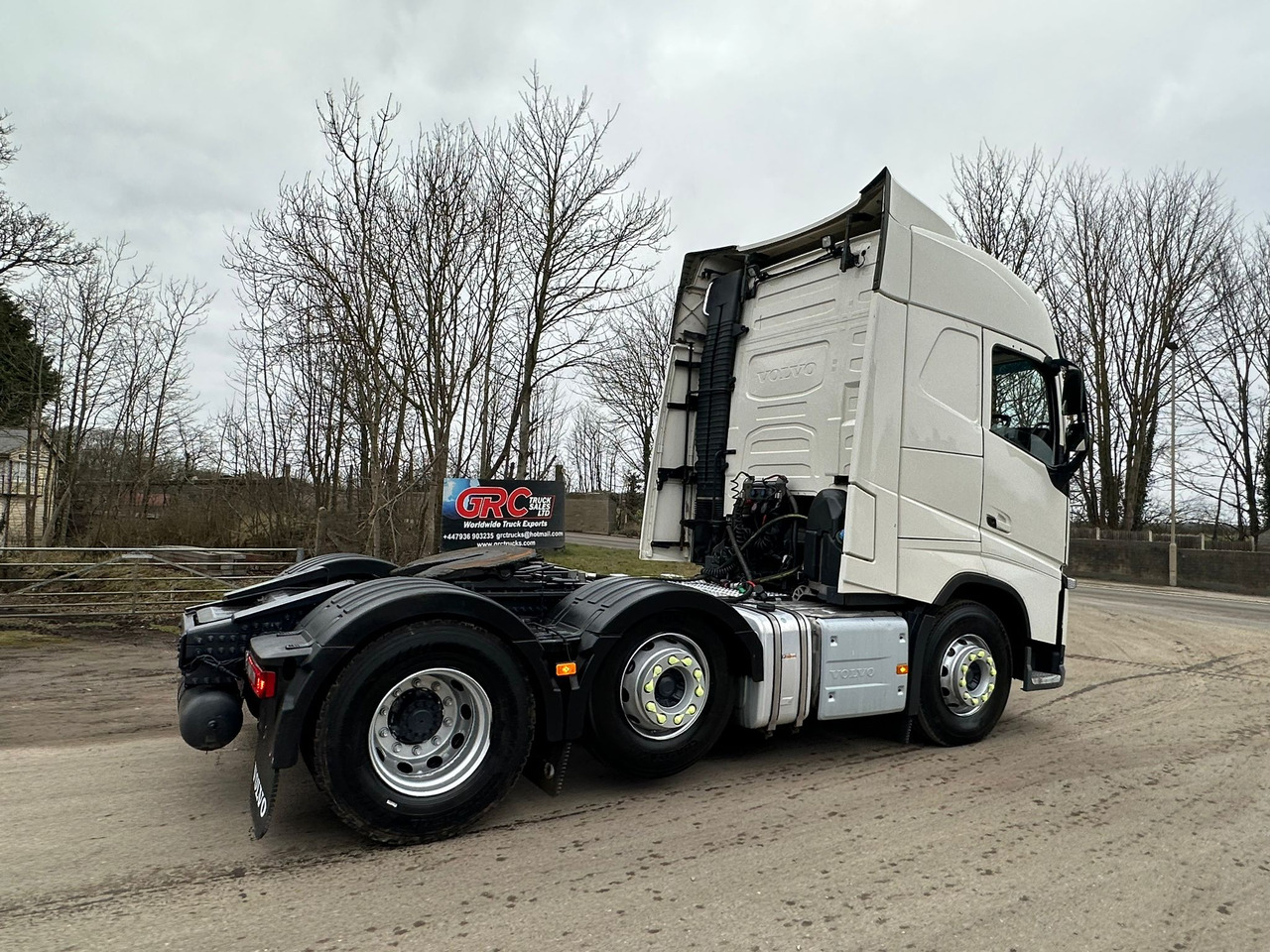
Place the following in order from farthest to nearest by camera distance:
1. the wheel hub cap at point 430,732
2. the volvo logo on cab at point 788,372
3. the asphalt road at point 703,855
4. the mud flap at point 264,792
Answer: the volvo logo on cab at point 788,372 → the wheel hub cap at point 430,732 → the mud flap at point 264,792 → the asphalt road at point 703,855

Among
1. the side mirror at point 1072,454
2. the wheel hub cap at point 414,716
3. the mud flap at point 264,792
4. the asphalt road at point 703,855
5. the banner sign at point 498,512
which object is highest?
the side mirror at point 1072,454

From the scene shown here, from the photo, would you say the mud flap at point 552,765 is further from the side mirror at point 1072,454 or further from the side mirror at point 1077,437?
the side mirror at point 1077,437

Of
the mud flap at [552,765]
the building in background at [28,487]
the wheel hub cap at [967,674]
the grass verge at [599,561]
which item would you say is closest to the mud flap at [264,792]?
the mud flap at [552,765]

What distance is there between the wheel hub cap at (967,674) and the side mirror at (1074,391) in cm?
198

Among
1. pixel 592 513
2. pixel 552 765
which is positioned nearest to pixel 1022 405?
pixel 552 765

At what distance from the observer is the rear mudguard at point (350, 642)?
350 centimetres

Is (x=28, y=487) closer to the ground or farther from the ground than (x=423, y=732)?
farther from the ground

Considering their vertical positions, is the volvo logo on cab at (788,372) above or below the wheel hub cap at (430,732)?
above

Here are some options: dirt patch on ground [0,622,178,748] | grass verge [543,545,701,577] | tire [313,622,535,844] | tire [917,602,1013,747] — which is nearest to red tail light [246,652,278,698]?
tire [313,622,535,844]

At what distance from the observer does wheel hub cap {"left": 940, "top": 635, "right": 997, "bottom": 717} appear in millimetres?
5707

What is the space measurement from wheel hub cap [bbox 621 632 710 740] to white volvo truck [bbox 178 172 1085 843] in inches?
0.5

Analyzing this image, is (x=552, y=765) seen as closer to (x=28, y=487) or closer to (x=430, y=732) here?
(x=430, y=732)

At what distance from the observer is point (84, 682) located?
7.27 meters

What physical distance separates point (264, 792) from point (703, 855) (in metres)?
1.99
